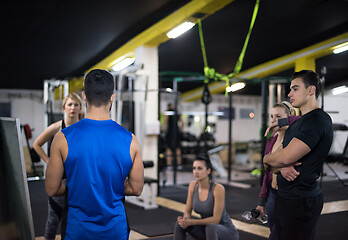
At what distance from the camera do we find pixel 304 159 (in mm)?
1755

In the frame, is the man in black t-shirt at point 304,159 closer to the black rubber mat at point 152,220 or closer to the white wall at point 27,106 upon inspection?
the black rubber mat at point 152,220

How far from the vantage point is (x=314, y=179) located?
5.77 feet

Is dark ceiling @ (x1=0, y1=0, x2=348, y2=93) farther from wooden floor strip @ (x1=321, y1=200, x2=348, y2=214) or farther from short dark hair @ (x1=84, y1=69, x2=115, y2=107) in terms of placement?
short dark hair @ (x1=84, y1=69, x2=115, y2=107)

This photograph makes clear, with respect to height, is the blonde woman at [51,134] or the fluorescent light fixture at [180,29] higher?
the fluorescent light fixture at [180,29]

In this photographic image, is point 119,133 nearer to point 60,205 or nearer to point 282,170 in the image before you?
point 282,170

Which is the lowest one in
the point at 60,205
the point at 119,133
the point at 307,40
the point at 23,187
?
the point at 60,205

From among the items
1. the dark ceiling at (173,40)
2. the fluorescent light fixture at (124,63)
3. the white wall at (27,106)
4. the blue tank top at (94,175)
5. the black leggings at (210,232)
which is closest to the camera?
the blue tank top at (94,175)

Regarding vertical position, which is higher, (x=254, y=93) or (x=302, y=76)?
(x=254, y=93)

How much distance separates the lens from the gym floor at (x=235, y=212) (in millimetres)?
3508

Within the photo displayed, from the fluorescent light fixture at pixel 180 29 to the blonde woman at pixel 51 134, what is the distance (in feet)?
8.24

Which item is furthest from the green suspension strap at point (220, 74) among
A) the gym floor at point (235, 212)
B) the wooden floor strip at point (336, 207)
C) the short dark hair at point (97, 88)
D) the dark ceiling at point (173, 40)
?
the short dark hair at point (97, 88)

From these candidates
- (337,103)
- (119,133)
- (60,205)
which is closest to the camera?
(119,133)

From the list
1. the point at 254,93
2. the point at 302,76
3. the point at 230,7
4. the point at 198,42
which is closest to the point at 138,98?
the point at 198,42

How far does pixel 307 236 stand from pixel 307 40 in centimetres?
316
